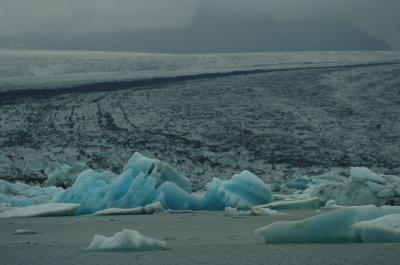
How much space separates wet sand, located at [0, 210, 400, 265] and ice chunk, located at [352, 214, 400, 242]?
0.04 meters

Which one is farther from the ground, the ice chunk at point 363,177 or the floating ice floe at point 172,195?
the ice chunk at point 363,177

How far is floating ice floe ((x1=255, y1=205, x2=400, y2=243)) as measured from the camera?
220cm

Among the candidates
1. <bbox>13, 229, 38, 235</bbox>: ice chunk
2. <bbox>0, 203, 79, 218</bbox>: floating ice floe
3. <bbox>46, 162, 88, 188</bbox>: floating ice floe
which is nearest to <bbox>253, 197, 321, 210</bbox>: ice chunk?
<bbox>0, 203, 79, 218</bbox>: floating ice floe

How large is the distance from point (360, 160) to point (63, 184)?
4.35 metres

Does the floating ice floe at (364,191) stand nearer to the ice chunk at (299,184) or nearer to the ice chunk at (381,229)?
the ice chunk at (299,184)

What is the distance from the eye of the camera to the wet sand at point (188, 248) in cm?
197

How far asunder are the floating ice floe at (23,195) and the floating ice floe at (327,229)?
3.92 m

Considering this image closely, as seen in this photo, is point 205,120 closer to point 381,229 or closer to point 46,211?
point 46,211

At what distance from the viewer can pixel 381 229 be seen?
7.12 ft

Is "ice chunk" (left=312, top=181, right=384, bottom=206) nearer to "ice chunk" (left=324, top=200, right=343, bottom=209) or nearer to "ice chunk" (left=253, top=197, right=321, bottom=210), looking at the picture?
"ice chunk" (left=324, top=200, right=343, bottom=209)

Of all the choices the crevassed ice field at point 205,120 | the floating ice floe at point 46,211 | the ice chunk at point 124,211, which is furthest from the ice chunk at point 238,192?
the crevassed ice field at point 205,120

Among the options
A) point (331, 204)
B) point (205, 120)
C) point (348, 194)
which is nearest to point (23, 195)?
point (331, 204)

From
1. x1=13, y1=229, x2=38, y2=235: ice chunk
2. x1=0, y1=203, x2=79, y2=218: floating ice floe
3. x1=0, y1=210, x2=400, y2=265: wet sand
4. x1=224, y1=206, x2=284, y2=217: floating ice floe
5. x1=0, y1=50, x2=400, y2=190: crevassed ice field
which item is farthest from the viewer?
x1=0, y1=50, x2=400, y2=190: crevassed ice field

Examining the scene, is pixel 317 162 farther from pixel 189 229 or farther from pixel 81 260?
pixel 81 260
